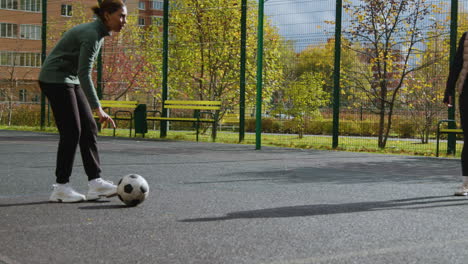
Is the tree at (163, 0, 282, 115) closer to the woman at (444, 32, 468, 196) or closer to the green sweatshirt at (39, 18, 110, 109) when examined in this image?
the woman at (444, 32, 468, 196)

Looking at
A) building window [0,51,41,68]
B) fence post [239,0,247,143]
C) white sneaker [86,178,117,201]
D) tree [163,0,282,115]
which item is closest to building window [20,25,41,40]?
building window [0,51,41,68]

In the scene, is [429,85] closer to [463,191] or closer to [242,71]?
[242,71]

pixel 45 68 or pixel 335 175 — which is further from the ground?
pixel 45 68

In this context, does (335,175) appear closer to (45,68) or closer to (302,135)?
(45,68)

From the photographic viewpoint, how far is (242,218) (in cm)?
509

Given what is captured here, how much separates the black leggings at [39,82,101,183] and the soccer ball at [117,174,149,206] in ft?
1.55

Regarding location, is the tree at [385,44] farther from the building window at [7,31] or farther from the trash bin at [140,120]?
the building window at [7,31]

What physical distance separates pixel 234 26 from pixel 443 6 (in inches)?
322

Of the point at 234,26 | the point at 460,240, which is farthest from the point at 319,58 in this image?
the point at 460,240

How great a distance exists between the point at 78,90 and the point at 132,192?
3.64ft

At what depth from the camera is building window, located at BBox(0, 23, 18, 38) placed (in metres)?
57.6

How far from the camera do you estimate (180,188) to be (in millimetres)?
6992

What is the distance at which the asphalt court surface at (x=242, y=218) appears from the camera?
3822 millimetres

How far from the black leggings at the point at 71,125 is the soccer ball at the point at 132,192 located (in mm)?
473
